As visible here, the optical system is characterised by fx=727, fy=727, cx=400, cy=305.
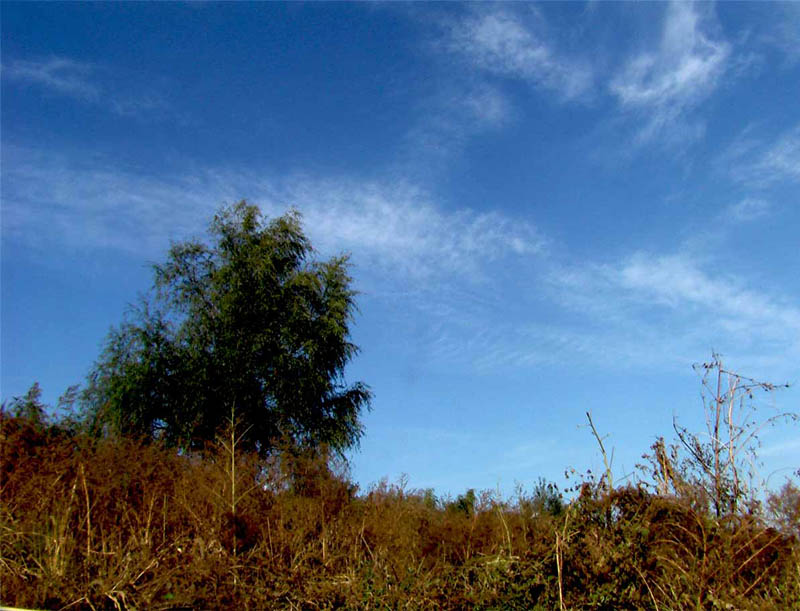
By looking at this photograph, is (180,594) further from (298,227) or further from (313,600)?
(298,227)

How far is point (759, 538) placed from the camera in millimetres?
8211

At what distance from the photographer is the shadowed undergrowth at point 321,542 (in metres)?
8.41

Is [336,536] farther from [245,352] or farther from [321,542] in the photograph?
[245,352]

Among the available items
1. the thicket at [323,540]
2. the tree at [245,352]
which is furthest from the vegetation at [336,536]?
the tree at [245,352]

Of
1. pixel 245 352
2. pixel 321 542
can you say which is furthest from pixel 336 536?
pixel 245 352

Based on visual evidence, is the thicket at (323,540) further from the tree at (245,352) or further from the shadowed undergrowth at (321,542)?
the tree at (245,352)

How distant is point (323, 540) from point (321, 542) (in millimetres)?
267

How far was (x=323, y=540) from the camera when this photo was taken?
13.1 metres

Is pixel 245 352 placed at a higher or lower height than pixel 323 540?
higher

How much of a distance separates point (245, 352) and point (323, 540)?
51.7ft

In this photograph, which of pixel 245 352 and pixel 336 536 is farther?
pixel 245 352

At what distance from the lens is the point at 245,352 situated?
91.9 feet

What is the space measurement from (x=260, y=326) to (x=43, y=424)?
48.8 ft

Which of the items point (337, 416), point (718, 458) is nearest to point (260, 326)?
point (337, 416)
